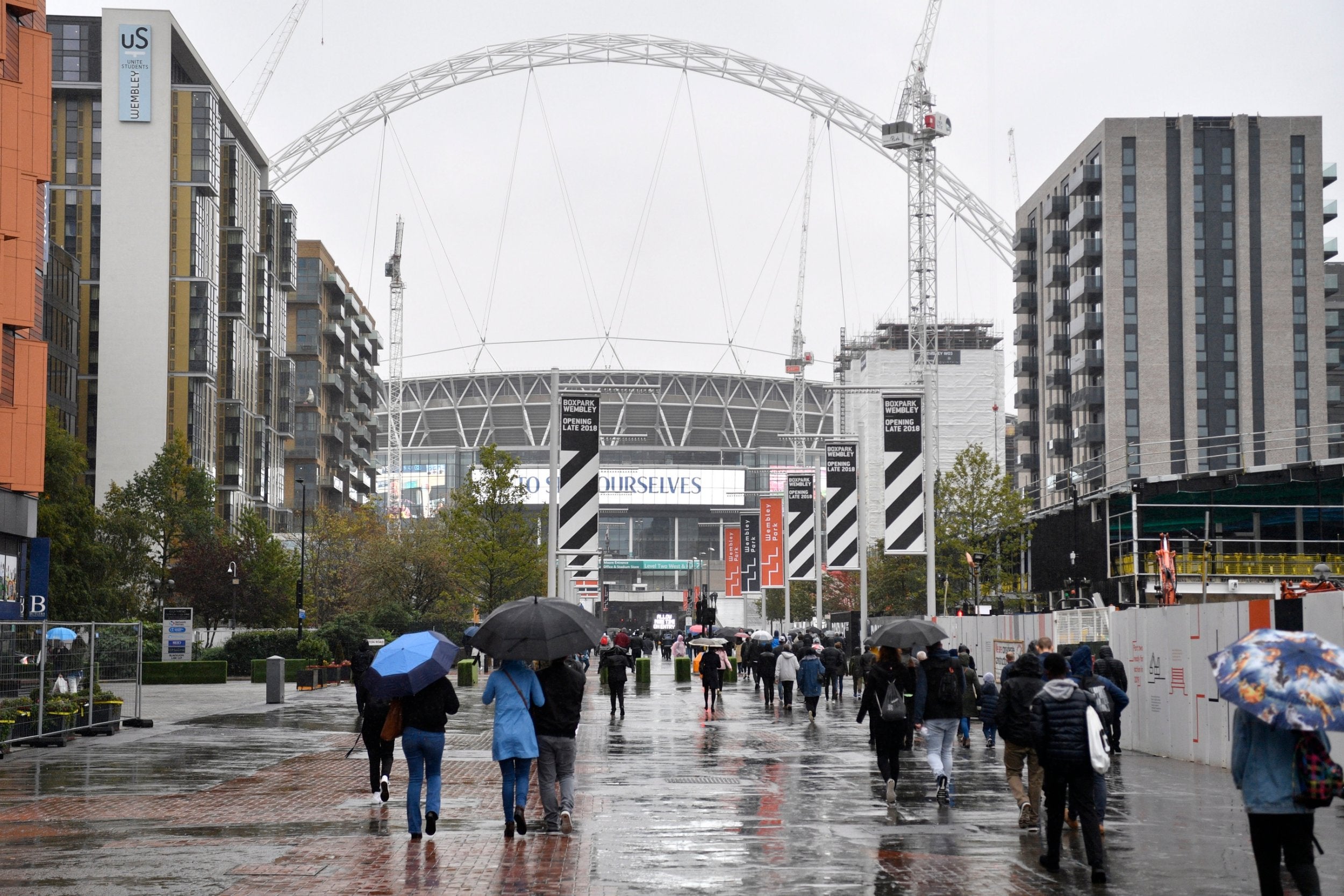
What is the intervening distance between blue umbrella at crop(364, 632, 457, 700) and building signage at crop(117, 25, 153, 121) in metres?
88.6

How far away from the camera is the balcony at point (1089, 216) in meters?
110

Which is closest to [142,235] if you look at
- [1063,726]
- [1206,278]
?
[1206,278]

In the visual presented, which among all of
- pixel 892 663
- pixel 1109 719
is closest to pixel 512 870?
pixel 892 663

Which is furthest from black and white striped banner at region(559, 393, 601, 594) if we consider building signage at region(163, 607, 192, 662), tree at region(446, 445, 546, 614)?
building signage at region(163, 607, 192, 662)

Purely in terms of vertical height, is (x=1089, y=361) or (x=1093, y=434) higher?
(x=1089, y=361)

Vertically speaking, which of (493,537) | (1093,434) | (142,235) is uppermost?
(142,235)

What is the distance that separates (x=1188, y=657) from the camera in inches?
915

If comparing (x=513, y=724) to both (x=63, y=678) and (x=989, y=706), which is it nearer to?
(x=989, y=706)

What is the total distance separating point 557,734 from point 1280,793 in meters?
7.37

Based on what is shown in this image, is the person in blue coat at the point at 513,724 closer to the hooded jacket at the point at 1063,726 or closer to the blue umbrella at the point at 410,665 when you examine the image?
the blue umbrella at the point at 410,665

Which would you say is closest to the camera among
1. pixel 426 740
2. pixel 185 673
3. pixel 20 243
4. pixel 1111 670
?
pixel 426 740

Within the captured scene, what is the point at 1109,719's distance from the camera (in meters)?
19.0

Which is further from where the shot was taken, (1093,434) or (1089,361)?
(1089,361)

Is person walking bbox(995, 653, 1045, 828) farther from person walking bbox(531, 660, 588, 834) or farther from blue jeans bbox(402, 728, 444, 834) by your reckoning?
blue jeans bbox(402, 728, 444, 834)
